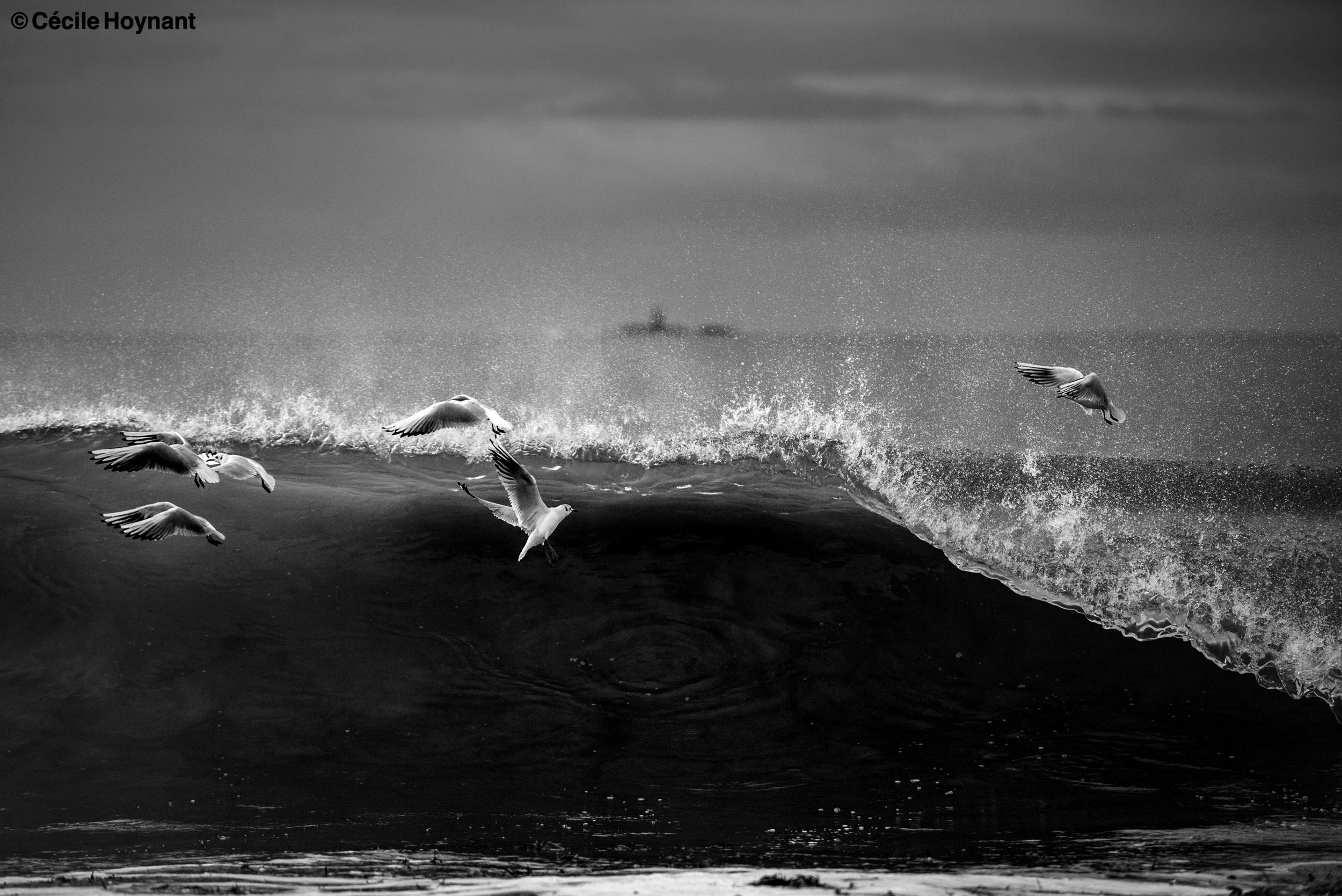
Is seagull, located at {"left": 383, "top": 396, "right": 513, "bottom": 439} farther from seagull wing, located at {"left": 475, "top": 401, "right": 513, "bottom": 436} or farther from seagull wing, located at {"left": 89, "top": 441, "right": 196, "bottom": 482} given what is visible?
seagull wing, located at {"left": 89, "top": 441, "right": 196, "bottom": 482}

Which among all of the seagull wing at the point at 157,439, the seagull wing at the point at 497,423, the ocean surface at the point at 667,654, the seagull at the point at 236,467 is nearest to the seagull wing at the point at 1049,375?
the ocean surface at the point at 667,654

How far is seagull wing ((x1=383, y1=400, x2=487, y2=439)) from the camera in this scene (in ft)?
23.5

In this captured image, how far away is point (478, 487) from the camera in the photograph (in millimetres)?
10930

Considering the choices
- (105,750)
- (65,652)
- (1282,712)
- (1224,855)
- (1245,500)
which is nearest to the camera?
(1224,855)

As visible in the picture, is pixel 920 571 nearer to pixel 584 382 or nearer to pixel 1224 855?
pixel 1224 855

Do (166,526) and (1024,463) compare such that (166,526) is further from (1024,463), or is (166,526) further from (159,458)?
(1024,463)

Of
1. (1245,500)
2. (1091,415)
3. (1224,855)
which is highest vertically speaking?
(1091,415)

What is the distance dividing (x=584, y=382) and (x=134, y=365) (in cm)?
3539

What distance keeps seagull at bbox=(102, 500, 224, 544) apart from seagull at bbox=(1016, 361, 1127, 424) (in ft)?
18.3

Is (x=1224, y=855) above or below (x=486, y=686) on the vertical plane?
below

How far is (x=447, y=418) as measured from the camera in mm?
7215

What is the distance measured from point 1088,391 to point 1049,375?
28cm

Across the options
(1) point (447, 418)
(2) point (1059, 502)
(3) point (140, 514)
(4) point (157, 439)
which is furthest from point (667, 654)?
(2) point (1059, 502)

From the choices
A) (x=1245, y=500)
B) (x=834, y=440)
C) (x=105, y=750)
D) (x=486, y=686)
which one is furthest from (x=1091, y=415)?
(x=105, y=750)
